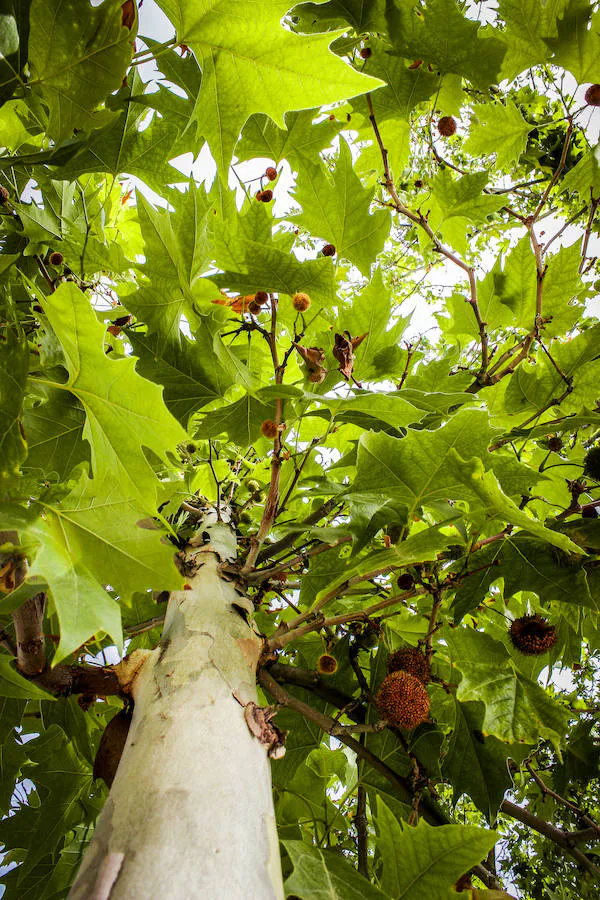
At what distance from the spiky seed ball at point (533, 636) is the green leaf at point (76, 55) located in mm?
1417

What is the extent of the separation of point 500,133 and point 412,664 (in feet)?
5.54

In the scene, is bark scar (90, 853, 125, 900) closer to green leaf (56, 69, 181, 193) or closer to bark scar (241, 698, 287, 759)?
bark scar (241, 698, 287, 759)

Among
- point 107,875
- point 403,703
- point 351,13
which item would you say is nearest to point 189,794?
point 107,875

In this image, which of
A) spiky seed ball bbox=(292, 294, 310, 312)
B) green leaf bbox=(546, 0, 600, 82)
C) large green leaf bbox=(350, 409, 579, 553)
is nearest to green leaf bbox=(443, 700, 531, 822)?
large green leaf bbox=(350, 409, 579, 553)

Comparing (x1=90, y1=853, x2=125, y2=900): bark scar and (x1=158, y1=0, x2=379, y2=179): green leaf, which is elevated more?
(x1=158, y1=0, x2=379, y2=179): green leaf

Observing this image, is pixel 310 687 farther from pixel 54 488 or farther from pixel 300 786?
pixel 54 488

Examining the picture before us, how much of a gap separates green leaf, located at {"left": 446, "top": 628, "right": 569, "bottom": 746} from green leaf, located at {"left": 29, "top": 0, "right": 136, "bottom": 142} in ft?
4.19

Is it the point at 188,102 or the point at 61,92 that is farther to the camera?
the point at 188,102

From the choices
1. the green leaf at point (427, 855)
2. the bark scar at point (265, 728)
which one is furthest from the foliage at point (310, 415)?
the bark scar at point (265, 728)

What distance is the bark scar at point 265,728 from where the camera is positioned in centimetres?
84

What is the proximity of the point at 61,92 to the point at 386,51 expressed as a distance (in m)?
1.03

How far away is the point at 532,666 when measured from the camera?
1.53 metres

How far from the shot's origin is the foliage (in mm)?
916

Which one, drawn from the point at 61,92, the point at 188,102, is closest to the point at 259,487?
the point at 188,102
